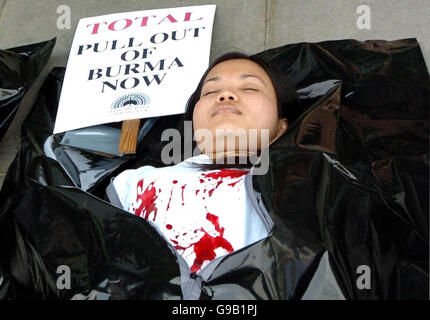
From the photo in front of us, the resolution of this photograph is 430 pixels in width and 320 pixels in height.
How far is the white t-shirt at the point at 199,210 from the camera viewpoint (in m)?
1.24

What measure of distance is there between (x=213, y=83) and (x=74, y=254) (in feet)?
1.71

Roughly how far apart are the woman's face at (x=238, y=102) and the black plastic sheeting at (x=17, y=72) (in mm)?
534

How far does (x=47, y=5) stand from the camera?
216cm

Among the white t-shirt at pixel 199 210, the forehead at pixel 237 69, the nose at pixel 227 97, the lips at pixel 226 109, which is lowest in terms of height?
the white t-shirt at pixel 199 210

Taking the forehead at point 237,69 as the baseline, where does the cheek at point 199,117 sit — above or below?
below

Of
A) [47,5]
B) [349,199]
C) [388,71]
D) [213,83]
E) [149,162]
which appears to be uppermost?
[47,5]

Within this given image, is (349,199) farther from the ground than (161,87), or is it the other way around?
(161,87)

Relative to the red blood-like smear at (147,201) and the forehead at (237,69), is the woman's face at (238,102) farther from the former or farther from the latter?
the red blood-like smear at (147,201)

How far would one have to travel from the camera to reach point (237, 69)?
1525 millimetres

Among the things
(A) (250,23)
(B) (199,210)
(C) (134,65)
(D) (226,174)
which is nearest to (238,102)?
(D) (226,174)

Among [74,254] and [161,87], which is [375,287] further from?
[161,87]

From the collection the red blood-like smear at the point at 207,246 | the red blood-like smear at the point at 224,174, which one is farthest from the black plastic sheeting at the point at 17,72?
the red blood-like smear at the point at 207,246

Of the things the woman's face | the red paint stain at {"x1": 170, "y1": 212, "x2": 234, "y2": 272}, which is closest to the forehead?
the woman's face
